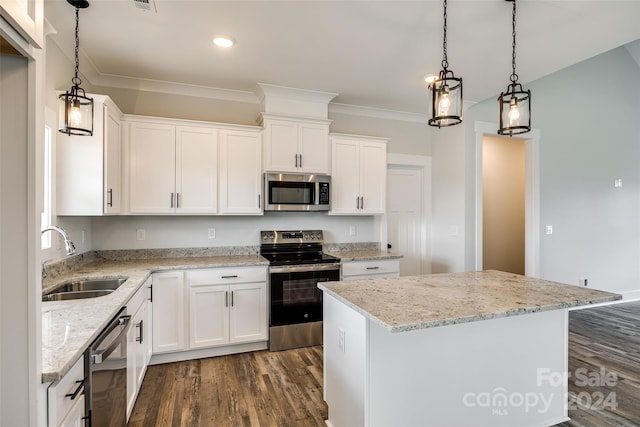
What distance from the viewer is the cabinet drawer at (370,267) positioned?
353 cm

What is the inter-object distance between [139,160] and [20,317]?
2.44 metres

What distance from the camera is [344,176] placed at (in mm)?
3857

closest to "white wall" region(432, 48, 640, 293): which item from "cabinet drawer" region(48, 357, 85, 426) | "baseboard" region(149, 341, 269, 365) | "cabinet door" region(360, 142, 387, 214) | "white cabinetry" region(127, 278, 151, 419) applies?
"cabinet door" region(360, 142, 387, 214)

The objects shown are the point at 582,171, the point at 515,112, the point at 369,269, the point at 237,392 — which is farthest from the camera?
the point at 582,171

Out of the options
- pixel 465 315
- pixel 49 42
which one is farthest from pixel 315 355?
pixel 49 42

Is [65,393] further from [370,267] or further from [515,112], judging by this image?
[370,267]

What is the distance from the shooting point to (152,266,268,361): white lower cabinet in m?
2.95

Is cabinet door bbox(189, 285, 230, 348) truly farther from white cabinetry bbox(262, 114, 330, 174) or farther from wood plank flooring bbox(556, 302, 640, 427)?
wood plank flooring bbox(556, 302, 640, 427)

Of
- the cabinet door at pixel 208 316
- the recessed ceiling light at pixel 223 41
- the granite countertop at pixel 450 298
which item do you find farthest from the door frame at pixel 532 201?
the cabinet door at pixel 208 316

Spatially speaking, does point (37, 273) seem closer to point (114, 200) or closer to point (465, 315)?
point (465, 315)

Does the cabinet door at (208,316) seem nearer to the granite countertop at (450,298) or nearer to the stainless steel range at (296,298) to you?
the stainless steel range at (296,298)

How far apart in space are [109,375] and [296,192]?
2368 millimetres

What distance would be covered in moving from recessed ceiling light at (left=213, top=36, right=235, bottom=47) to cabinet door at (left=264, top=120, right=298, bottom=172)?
959 millimetres

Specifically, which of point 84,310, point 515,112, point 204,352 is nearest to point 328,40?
point 515,112
